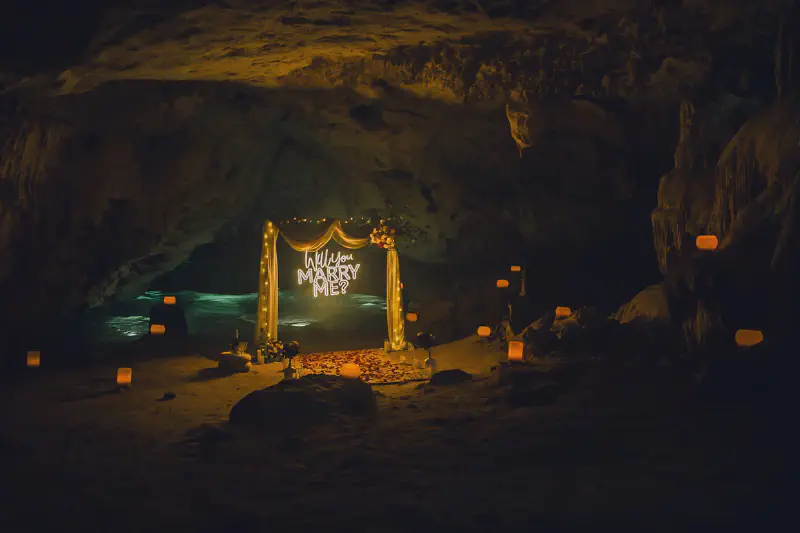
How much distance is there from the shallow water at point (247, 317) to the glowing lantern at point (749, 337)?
8.01 metres

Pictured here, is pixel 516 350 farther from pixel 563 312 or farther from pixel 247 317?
pixel 247 317

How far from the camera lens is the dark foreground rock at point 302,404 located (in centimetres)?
762

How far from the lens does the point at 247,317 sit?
17.8 m

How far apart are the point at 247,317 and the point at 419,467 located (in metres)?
12.2

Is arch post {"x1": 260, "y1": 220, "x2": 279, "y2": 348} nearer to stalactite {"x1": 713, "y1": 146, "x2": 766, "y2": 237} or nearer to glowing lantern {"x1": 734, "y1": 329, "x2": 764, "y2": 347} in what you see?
stalactite {"x1": 713, "y1": 146, "x2": 766, "y2": 237}

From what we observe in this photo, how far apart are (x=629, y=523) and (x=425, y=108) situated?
1211 cm

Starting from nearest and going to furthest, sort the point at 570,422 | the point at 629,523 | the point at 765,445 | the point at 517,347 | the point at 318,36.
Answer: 1. the point at 629,523
2. the point at 765,445
3. the point at 570,422
4. the point at 318,36
5. the point at 517,347

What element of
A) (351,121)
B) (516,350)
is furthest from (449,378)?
(351,121)

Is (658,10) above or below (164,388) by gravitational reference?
above

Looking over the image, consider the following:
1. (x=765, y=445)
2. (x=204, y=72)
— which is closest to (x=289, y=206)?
(x=204, y=72)

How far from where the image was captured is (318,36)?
28.8 ft

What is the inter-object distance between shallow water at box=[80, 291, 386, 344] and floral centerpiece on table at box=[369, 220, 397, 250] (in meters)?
2.44

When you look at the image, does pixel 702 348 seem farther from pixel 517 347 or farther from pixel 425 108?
pixel 425 108

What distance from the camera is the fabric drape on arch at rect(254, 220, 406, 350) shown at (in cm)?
1266
